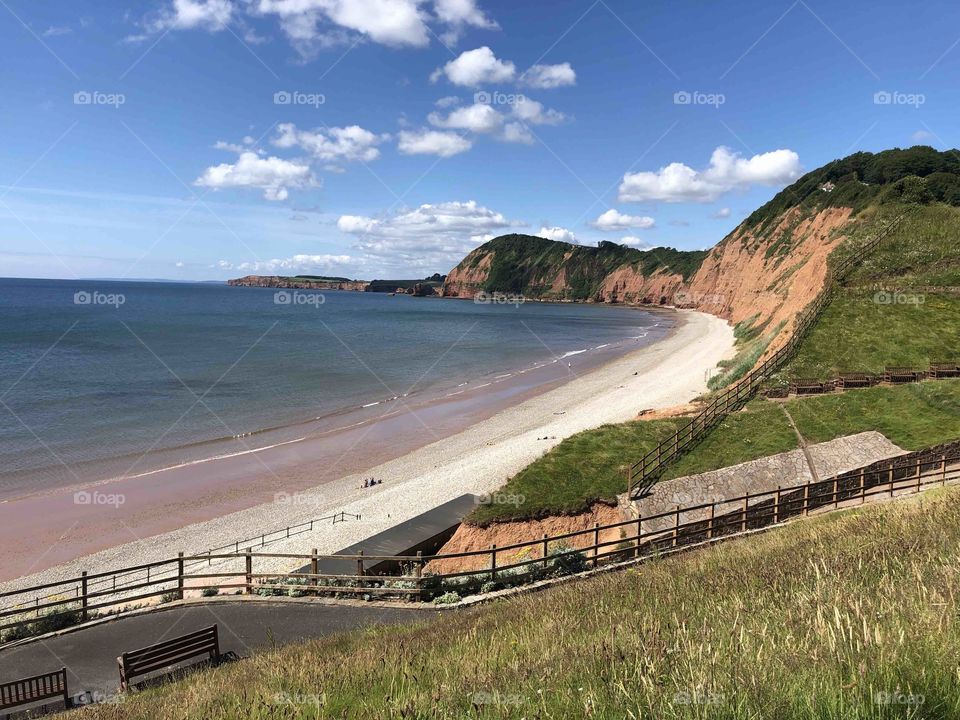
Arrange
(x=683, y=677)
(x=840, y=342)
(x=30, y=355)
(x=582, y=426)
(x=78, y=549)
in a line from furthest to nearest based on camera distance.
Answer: (x=30, y=355)
(x=582, y=426)
(x=840, y=342)
(x=78, y=549)
(x=683, y=677)

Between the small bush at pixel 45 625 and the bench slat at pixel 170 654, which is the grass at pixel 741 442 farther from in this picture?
the small bush at pixel 45 625

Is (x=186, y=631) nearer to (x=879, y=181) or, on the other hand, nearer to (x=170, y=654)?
(x=170, y=654)

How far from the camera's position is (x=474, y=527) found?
20.2m

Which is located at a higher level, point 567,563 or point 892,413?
point 892,413

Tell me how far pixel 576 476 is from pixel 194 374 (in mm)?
51509

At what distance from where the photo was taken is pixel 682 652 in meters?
5.18

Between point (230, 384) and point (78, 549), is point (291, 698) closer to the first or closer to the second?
point (78, 549)

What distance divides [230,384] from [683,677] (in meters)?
57.1

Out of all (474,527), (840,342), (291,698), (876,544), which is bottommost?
(474,527)

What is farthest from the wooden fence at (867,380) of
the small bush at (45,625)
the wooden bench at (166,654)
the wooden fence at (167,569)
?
the small bush at (45,625)

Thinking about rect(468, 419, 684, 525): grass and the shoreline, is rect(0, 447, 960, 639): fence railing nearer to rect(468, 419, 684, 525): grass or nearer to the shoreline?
rect(468, 419, 684, 525): grass

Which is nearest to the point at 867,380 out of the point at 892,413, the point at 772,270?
the point at 892,413

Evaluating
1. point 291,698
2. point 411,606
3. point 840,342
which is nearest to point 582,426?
point 840,342

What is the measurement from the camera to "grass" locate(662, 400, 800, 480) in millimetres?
21594
